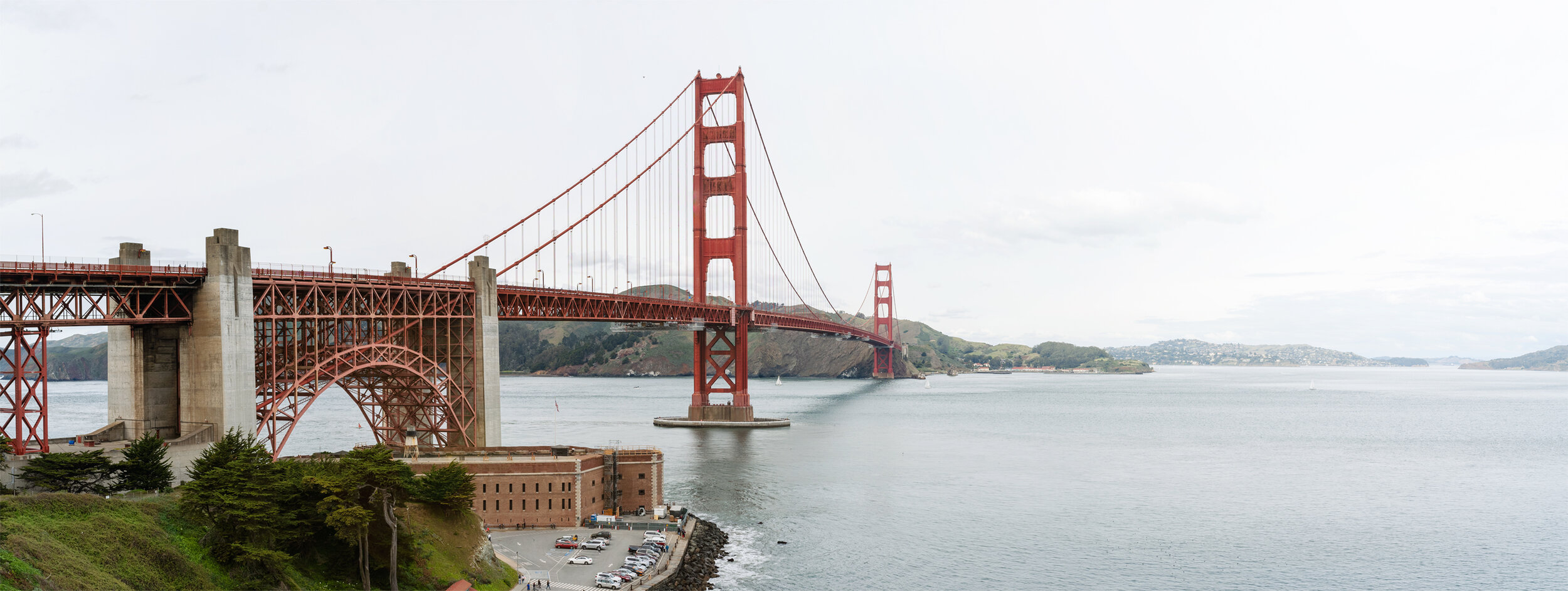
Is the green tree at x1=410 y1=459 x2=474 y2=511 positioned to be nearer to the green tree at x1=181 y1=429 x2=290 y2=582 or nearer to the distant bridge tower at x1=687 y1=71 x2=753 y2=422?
the green tree at x1=181 y1=429 x2=290 y2=582

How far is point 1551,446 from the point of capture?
81.9 meters

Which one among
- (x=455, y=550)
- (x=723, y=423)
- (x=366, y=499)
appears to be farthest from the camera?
(x=723, y=423)

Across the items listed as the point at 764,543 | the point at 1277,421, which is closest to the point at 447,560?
the point at 764,543

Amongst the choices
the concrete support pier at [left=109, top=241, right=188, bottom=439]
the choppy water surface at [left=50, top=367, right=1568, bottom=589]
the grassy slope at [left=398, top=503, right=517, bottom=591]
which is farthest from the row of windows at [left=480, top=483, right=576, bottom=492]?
the concrete support pier at [left=109, top=241, right=188, bottom=439]

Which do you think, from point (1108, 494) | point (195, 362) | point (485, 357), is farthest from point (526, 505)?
point (1108, 494)

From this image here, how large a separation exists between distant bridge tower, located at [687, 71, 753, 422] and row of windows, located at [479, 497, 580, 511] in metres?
46.5

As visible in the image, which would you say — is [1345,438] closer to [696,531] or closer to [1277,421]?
[1277,421]

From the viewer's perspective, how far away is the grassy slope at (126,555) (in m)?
23.1

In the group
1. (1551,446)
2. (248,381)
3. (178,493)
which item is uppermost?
(248,381)

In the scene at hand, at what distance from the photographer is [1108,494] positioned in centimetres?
5528

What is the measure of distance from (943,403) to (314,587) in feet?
345

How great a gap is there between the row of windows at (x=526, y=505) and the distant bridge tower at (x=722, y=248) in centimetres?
4653

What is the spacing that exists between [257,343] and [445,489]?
1202 cm

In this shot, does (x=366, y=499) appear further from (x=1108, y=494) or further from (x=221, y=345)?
(x=1108, y=494)
